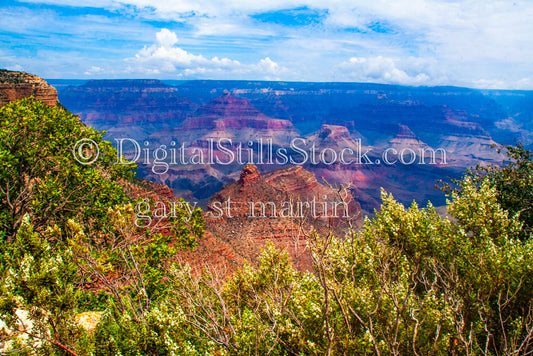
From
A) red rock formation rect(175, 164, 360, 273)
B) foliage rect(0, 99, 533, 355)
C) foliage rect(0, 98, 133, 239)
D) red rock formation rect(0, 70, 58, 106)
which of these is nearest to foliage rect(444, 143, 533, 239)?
foliage rect(0, 99, 533, 355)

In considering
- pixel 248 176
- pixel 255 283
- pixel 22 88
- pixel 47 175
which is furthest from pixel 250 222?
pixel 255 283

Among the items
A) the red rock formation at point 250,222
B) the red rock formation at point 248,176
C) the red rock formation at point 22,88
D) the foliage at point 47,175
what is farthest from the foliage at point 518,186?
the red rock formation at point 248,176

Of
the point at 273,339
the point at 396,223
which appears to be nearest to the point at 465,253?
the point at 396,223

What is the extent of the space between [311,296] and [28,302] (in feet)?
25.0

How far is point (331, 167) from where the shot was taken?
176 m

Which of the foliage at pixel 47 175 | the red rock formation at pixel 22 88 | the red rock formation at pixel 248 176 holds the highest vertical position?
the red rock formation at pixel 22 88

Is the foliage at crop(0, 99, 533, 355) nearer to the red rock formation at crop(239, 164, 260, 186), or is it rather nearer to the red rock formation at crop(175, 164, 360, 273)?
the red rock formation at crop(175, 164, 360, 273)

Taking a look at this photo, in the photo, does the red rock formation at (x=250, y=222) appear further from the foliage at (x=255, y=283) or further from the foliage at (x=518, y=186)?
the foliage at (x=255, y=283)

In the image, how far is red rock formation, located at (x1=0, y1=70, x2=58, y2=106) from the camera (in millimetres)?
34812

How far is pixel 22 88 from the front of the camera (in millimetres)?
35375

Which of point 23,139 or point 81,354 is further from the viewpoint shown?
point 23,139

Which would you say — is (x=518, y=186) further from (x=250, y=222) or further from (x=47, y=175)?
(x=250, y=222)

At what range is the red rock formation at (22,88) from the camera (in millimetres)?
34812

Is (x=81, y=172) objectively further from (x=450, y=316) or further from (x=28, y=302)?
(x=450, y=316)
